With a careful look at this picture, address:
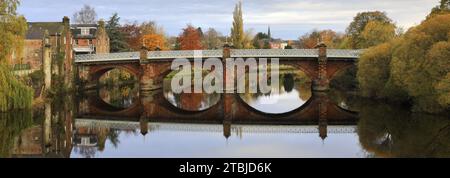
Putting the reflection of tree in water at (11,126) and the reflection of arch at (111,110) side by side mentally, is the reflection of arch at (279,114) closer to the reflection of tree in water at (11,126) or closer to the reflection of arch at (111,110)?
the reflection of arch at (111,110)

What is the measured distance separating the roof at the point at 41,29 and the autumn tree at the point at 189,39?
Result: 84.3ft

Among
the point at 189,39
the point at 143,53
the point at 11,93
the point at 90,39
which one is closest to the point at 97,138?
the point at 11,93

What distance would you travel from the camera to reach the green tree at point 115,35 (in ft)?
229

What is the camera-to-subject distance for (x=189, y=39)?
3073 inches

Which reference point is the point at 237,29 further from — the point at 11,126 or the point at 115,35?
the point at 11,126

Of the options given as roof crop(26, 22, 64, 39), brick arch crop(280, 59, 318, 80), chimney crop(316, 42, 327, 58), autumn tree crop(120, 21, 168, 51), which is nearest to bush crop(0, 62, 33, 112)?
roof crop(26, 22, 64, 39)

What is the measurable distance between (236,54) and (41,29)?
61.6 feet

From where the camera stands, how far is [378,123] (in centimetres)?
3050

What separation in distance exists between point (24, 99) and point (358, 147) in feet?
70.5

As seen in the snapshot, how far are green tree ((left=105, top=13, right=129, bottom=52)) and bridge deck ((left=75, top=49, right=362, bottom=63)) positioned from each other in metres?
16.5

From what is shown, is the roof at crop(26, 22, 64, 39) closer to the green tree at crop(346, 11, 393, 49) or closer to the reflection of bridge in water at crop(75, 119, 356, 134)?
the reflection of bridge in water at crop(75, 119, 356, 134)

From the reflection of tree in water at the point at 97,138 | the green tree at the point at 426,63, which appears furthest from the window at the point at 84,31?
the green tree at the point at 426,63
